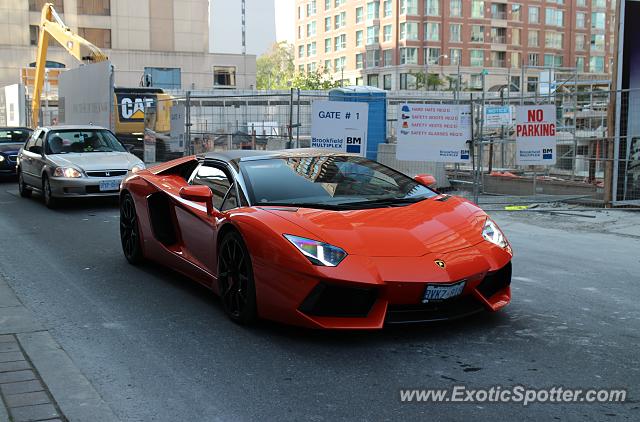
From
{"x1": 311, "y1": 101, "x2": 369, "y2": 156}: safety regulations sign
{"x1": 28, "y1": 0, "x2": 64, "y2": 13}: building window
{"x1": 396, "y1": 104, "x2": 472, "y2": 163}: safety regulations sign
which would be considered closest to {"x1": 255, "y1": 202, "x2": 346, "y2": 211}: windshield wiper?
{"x1": 396, "y1": 104, "x2": 472, "y2": 163}: safety regulations sign

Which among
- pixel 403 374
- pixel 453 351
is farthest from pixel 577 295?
pixel 403 374

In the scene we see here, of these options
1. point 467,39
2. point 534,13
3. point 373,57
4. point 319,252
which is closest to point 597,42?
point 534,13

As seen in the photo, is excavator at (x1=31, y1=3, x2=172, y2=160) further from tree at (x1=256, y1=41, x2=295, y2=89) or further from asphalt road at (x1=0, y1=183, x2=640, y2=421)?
tree at (x1=256, y1=41, x2=295, y2=89)

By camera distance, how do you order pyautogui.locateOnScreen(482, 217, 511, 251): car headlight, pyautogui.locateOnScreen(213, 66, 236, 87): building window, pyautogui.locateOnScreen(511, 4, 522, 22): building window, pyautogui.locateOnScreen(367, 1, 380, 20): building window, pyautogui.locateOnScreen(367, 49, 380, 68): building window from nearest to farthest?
pyautogui.locateOnScreen(482, 217, 511, 251): car headlight → pyautogui.locateOnScreen(213, 66, 236, 87): building window → pyautogui.locateOnScreen(511, 4, 522, 22): building window → pyautogui.locateOnScreen(367, 1, 380, 20): building window → pyautogui.locateOnScreen(367, 49, 380, 68): building window

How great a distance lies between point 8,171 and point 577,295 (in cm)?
Result: 1613

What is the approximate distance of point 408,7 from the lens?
273 feet

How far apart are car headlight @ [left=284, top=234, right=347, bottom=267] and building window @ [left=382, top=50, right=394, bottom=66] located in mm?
84409

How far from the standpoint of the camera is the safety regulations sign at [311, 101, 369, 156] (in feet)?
41.0

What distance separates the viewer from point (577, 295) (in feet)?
19.9

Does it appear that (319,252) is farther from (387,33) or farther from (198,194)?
(387,33)

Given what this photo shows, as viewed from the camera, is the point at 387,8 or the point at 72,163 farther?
the point at 387,8

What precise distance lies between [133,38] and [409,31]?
34.5 meters

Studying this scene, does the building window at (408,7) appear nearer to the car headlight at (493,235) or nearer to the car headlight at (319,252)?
the car headlight at (493,235)

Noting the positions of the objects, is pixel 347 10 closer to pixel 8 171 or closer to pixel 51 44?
pixel 51 44
